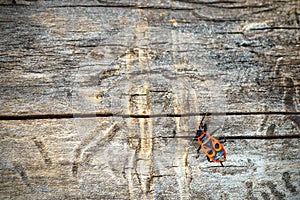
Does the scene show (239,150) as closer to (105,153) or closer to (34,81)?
(105,153)

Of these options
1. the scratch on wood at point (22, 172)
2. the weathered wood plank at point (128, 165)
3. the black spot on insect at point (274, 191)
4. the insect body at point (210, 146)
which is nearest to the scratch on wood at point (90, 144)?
the weathered wood plank at point (128, 165)

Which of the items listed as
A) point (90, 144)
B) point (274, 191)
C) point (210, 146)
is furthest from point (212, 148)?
point (90, 144)

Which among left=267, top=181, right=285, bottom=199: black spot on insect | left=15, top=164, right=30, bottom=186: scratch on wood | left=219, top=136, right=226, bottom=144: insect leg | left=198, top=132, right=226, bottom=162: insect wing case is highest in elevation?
left=219, top=136, right=226, bottom=144: insect leg

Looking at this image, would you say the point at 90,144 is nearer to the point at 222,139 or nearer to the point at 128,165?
the point at 128,165

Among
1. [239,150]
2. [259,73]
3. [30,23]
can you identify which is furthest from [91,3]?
[239,150]

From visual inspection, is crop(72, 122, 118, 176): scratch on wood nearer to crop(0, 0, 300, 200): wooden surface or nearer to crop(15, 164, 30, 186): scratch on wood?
crop(0, 0, 300, 200): wooden surface

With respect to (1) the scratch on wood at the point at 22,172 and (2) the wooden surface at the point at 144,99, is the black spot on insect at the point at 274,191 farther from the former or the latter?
(1) the scratch on wood at the point at 22,172

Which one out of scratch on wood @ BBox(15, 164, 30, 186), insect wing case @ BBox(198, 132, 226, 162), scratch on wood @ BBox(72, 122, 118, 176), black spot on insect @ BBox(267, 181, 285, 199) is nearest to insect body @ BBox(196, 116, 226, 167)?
insect wing case @ BBox(198, 132, 226, 162)
